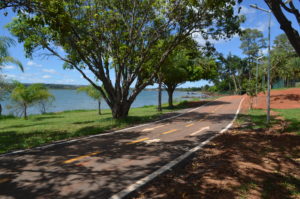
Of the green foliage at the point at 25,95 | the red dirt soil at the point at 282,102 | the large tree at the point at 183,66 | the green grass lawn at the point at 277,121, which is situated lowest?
the green grass lawn at the point at 277,121

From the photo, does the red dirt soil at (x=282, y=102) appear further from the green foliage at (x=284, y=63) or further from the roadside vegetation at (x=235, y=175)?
the roadside vegetation at (x=235, y=175)

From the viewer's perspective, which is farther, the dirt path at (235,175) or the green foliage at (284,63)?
the green foliage at (284,63)

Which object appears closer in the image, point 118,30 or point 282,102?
point 118,30

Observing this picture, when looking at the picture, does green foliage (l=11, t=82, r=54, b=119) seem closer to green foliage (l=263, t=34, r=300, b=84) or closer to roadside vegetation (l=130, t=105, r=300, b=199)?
roadside vegetation (l=130, t=105, r=300, b=199)

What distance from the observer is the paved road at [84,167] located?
434 centimetres

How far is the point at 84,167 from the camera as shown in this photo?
560 centimetres

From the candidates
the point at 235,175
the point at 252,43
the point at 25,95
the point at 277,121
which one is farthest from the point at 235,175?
the point at 252,43

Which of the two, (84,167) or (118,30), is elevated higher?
(118,30)

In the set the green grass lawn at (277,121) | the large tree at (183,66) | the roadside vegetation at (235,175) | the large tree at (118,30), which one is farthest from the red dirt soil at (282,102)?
the roadside vegetation at (235,175)

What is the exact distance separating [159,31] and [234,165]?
11.6 m

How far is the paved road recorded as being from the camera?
434cm

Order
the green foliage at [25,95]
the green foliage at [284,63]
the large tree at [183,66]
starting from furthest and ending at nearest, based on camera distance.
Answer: the green foliage at [284,63]
the green foliage at [25,95]
the large tree at [183,66]

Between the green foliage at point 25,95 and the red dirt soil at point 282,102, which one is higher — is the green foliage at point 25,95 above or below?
above

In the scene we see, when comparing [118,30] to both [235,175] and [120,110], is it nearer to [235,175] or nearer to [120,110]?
[120,110]
